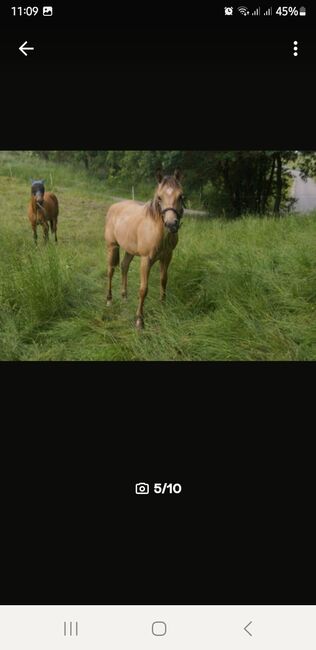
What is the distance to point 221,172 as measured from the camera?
8758mm

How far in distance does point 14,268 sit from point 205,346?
2.11 m

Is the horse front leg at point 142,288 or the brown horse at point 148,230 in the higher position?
the brown horse at point 148,230

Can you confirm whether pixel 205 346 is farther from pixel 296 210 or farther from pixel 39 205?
pixel 296 210

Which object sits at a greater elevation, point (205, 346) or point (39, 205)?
point (39, 205)

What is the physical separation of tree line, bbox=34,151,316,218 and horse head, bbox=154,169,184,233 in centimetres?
457

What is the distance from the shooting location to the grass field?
3.04m

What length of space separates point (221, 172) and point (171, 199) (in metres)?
6.73

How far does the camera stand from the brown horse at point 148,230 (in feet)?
8.93

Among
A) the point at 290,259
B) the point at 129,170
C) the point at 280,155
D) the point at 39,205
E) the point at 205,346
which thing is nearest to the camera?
the point at 205,346

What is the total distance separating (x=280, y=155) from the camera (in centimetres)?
814

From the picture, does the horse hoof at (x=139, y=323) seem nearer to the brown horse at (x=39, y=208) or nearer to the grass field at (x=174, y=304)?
the grass field at (x=174, y=304)

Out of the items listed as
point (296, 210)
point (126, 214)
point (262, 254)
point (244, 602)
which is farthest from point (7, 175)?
point (244, 602)
